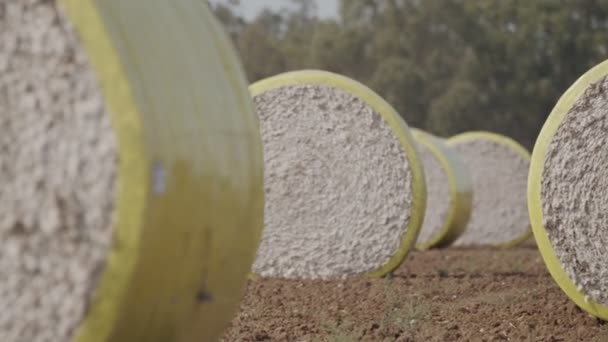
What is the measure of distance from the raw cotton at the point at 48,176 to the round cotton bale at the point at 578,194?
14.0ft

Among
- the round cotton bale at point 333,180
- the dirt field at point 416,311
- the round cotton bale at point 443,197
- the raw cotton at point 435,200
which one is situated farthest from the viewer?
the raw cotton at point 435,200

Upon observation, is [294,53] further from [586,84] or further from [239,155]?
[239,155]

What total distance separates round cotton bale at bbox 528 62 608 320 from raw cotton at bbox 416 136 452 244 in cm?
817

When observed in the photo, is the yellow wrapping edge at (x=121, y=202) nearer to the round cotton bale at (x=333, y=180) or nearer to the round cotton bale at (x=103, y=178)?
the round cotton bale at (x=103, y=178)

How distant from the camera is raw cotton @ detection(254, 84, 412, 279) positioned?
10.7 m

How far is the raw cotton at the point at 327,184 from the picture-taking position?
10.7 m

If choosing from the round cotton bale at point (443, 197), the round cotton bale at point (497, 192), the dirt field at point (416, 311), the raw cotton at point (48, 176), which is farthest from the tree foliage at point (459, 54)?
the raw cotton at point (48, 176)

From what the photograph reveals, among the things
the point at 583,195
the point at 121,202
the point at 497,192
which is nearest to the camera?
the point at 121,202

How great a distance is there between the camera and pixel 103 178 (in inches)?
174

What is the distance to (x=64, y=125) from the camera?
457 cm

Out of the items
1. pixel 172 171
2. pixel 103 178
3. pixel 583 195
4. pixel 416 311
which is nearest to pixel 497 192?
pixel 416 311

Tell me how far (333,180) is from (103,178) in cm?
646

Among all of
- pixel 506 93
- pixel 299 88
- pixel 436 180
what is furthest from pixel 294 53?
pixel 299 88

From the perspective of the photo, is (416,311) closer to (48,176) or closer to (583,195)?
(583,195)
